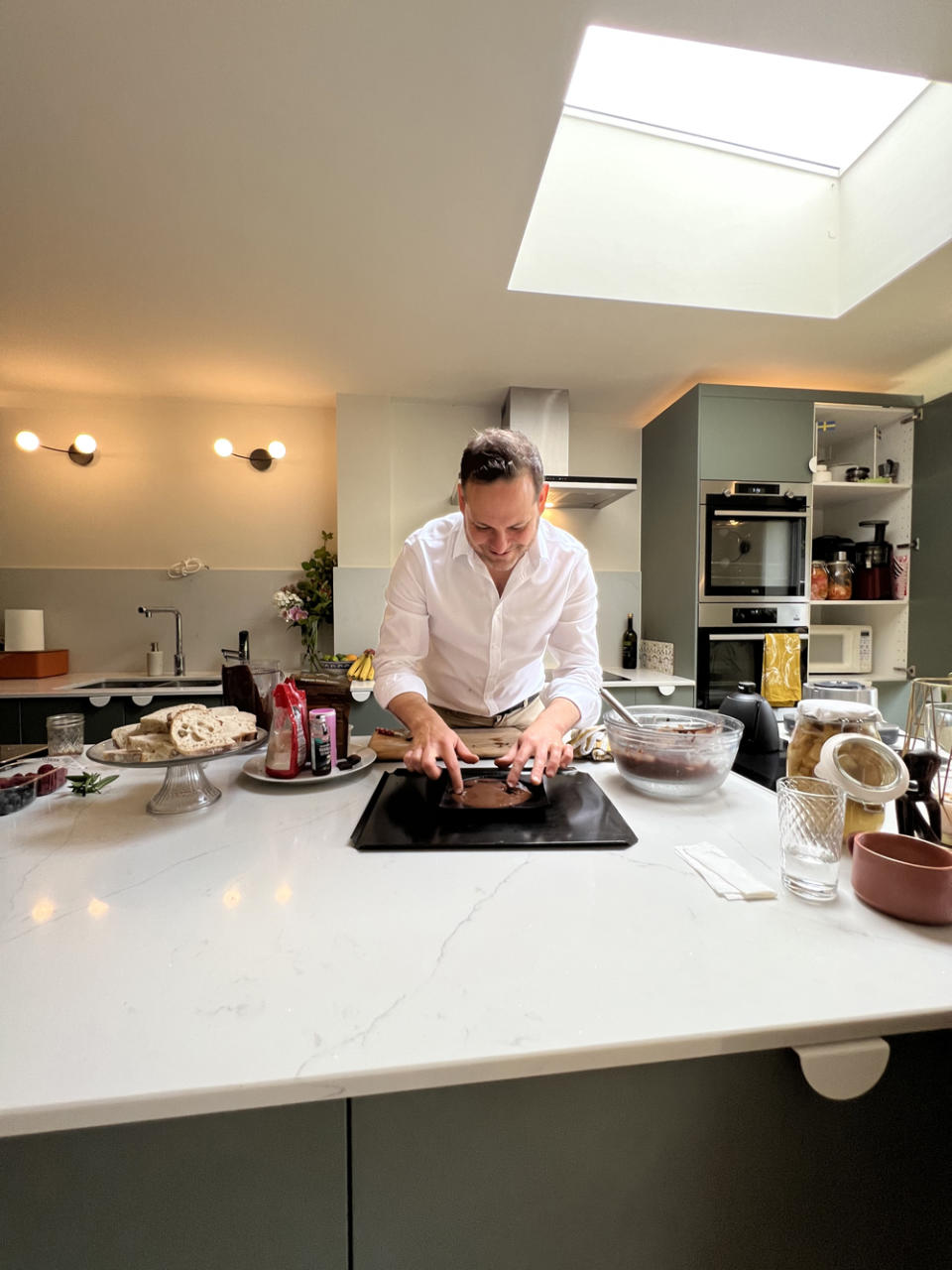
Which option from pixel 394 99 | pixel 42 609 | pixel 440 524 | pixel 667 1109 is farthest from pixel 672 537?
pixel 42 609

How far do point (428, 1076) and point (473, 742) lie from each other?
87cm

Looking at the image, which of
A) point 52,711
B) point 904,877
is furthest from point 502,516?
point 52,711

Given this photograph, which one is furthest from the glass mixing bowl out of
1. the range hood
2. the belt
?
the range hood

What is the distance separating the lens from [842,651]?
3.00 meters

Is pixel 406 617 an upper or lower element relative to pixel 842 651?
upper

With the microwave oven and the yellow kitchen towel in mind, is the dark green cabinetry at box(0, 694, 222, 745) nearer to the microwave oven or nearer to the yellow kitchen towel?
the yellow kitchen towel

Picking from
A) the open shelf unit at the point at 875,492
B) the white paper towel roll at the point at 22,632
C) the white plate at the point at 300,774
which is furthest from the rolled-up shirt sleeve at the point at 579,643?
the white paper towel roll at the point at 22,632

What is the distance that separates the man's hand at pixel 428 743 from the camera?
0.95 meters

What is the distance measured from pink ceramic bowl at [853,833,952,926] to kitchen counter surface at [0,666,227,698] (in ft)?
8.39

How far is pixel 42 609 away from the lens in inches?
120

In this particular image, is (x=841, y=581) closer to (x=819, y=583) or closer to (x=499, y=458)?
(x=819, y=583)

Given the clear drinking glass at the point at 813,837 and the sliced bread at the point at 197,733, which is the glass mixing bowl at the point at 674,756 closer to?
the clear drinking glass at the point at 813,837

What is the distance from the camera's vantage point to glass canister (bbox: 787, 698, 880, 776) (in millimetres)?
808

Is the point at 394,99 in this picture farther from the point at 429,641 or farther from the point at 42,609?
Answer: the point at 42,609
